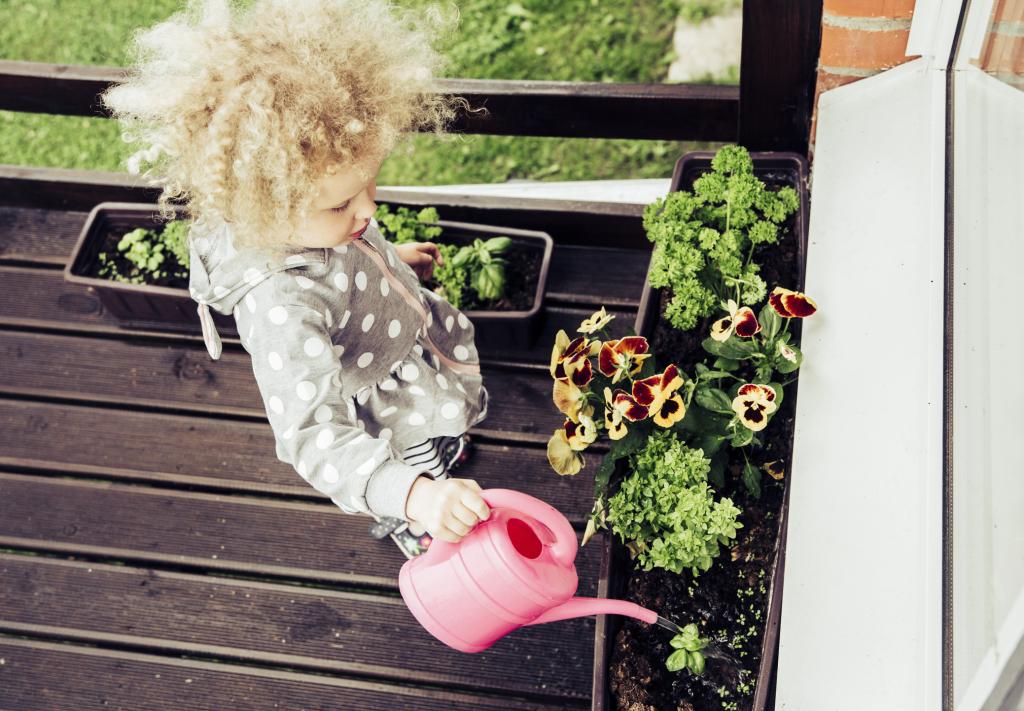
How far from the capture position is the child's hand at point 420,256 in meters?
2.01

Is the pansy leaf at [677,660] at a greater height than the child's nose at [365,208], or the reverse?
the child's nose at [365,208]

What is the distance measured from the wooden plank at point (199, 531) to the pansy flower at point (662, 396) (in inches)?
25.0

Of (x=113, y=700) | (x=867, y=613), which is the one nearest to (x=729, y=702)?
(x=867, y=613)

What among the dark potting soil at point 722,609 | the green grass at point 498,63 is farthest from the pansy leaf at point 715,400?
the green grass at point 498,63

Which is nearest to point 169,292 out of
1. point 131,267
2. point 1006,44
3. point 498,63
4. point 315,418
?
point 131,267

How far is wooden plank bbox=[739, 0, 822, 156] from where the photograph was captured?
1.70m

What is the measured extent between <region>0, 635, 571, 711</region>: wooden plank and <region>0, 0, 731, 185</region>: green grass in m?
1.51

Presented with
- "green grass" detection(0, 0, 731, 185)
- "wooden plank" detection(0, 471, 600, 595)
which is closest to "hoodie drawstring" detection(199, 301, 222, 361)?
"wooden plank" detection(0, 471, 600, 595)

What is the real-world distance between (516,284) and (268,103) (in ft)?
3.57

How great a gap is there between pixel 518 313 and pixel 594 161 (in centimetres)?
90

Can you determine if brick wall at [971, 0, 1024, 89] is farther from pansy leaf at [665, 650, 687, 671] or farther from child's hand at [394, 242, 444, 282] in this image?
child's hand at [394, 242, 444, 282]

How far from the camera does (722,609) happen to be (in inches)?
63.9

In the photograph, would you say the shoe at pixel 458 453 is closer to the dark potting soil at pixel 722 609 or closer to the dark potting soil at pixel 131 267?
the dark potting soil at pixel 722 609

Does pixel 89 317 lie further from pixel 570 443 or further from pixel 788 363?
pixel 788 363
